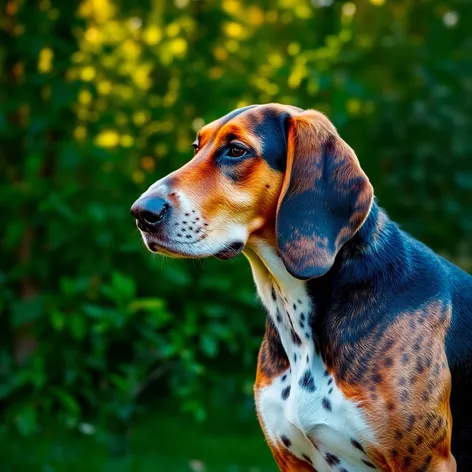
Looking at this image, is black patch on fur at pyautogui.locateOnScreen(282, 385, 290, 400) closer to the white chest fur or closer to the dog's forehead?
the white chest fur

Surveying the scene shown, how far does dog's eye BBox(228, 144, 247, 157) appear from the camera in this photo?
3.49 m

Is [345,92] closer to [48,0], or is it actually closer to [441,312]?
[48,0]

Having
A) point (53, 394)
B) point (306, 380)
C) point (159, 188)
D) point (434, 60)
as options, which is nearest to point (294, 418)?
point (306, 380)

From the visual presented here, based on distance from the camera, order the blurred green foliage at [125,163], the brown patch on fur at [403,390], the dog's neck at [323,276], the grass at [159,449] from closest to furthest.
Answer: the brown patch on fur at [403,390]
the dog's neck at [323,276]
the grass at [159,449]
the blurred green foliage at [125,163]

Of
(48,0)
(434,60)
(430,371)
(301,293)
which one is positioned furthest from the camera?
(434,60)

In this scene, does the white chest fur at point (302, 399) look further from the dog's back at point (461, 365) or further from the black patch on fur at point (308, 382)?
the dog's back at point (461, 365)

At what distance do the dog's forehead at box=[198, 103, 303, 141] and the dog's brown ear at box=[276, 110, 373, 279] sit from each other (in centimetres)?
20

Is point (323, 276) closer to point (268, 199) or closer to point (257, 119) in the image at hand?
point (268, 199)

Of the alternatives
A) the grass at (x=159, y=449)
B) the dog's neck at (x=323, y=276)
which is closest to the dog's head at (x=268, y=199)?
the dog's neck at (x=323, y=276)

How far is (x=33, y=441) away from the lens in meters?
5.99

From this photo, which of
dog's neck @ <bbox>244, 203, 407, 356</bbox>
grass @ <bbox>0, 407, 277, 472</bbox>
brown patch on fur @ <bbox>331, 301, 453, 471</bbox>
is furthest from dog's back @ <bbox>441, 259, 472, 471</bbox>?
grass @ <bbox>0, 407, 277, 472</bbox>

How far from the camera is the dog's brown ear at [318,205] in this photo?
10.9ft

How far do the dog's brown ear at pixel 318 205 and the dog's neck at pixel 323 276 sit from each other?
4.9 inches

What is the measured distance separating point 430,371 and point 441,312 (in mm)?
248
